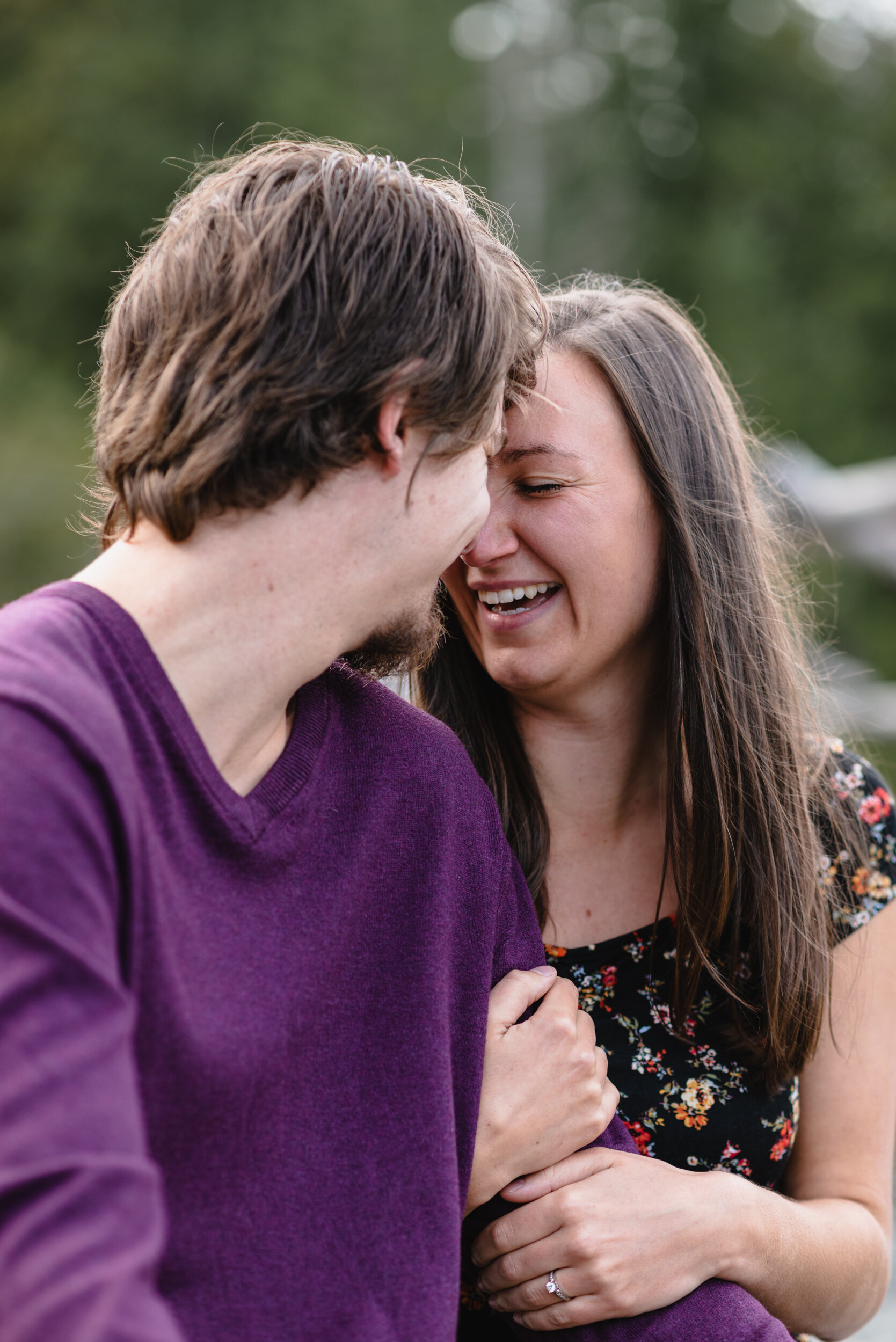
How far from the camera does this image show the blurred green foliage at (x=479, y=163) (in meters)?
17.7

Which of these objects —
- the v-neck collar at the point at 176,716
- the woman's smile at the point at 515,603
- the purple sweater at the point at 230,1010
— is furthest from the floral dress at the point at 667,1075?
the v-neck collar at the point at 176,716

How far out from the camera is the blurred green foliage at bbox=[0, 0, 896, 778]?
1766 centimetres

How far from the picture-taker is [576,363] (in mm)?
1972

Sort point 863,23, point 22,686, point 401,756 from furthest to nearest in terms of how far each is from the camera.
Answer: point 863,23 < point 401,756 < point 22,686

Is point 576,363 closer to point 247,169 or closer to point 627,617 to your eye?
point 627,617

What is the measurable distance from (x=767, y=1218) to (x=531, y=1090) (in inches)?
18.0

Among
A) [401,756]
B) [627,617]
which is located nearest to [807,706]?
[627,617]

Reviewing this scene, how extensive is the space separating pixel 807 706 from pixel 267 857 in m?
1.18

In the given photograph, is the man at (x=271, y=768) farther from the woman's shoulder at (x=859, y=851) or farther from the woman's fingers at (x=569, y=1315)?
the woman's shoulder at (x=859, y=851)

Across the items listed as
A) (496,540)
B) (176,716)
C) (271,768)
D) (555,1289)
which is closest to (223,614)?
(176,716)

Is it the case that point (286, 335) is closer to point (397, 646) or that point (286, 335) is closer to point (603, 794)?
point (397, 646)

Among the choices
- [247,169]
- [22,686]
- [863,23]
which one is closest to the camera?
[22,686]

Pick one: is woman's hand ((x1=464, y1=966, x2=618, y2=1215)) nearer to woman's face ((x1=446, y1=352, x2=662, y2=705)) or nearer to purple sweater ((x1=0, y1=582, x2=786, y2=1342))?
purple sweater ((x1=0, y1=582, x2=786, y2=1342))

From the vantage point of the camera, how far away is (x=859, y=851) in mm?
2137
